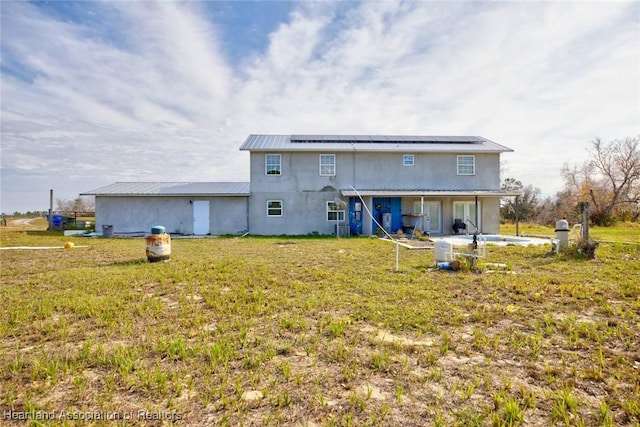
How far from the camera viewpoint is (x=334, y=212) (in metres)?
19.3

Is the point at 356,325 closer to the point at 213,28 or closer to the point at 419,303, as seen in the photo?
the point at 419,303

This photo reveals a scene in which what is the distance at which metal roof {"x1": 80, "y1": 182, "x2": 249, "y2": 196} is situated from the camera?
762 inches

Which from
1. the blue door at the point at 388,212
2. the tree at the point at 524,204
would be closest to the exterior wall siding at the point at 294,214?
the blue door at the point at 388,212

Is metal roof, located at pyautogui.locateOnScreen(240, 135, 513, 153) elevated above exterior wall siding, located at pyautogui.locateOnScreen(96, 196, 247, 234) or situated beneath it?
elevated above

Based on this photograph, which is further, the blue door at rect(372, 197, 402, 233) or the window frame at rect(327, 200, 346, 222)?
the window frame at rect(327, 200, 346, 222)

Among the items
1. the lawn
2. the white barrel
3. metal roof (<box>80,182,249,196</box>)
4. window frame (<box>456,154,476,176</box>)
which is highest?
window frame (<box>456,154,476,176</box>)

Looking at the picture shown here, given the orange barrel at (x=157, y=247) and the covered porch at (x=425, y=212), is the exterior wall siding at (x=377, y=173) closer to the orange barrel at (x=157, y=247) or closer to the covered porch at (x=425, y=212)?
the covered porch at (x=425, y=212)

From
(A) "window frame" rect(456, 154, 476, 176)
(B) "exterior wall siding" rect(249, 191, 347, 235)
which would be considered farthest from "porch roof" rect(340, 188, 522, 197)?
(A) "window frame" rect(456, 154, 476, 176)

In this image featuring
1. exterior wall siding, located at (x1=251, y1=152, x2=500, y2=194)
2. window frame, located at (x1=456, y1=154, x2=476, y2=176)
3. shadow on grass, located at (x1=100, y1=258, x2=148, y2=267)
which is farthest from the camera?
window frame, located at (x1=456, y1=154, x2=476, y2=176)

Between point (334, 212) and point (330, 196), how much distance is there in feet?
3.26

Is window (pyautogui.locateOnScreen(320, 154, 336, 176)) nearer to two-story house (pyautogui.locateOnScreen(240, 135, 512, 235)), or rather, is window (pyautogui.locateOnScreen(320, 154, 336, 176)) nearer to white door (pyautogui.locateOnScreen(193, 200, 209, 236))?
two-story house (pyautogui.locateOnScreen(240, 135, 512, 235))

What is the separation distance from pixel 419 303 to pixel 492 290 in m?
1.80

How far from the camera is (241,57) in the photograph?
14.1m

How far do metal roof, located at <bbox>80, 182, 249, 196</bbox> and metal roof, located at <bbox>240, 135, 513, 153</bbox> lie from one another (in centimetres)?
297
